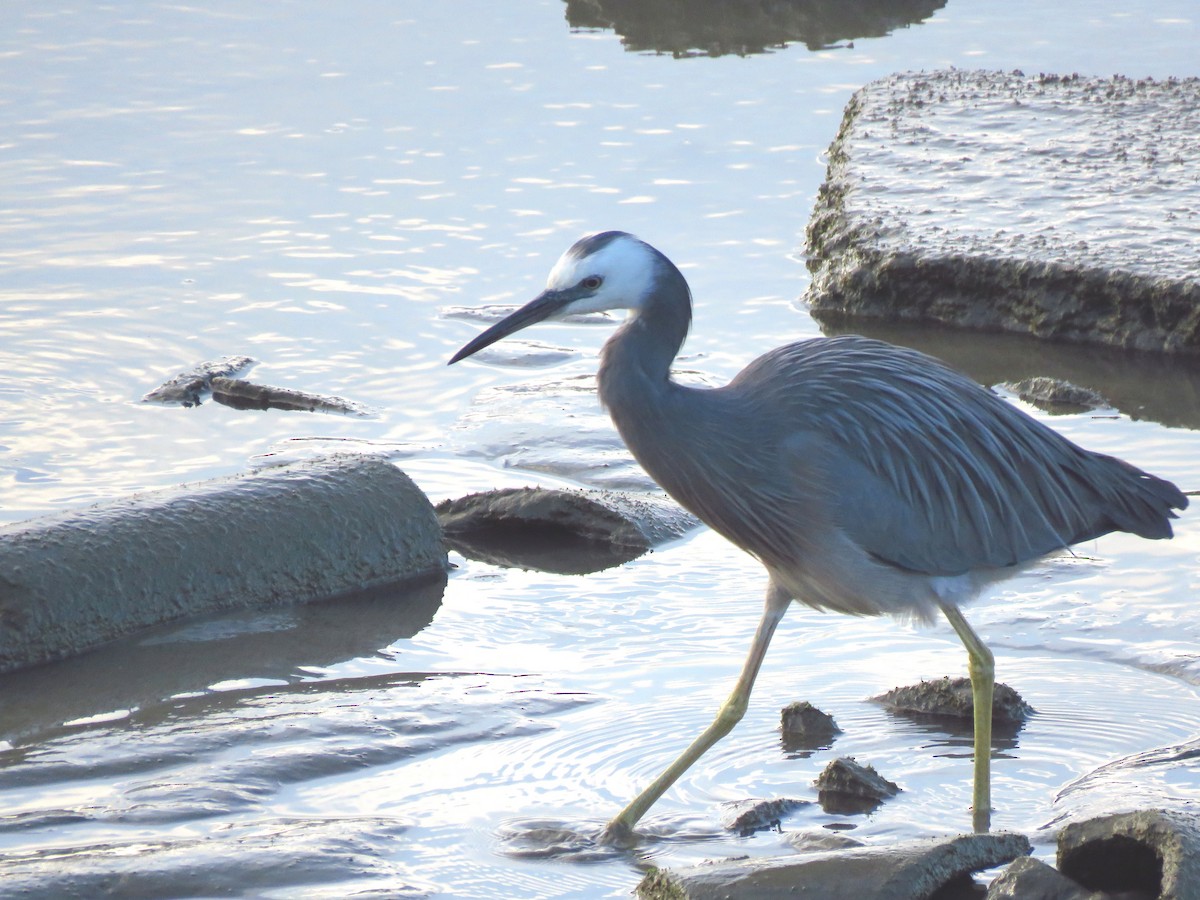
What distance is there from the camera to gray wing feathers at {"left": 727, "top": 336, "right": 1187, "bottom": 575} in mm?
5598

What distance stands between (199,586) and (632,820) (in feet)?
6.86

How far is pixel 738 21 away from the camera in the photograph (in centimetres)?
1633

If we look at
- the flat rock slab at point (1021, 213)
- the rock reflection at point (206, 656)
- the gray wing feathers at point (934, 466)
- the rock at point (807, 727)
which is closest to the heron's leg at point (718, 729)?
the rock at point (807, 727)

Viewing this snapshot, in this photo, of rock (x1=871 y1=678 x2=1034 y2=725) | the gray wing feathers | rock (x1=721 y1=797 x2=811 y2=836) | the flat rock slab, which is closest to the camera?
rock (x1=721 y1=797 x2=811 y2=836)

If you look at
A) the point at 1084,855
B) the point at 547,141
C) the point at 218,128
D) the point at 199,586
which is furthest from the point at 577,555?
the point at 218,128

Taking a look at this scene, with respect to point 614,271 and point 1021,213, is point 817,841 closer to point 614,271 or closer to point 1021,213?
point 614,271

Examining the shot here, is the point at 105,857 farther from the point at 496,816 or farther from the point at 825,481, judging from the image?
the point at 825,481

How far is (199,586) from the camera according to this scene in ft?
21.5

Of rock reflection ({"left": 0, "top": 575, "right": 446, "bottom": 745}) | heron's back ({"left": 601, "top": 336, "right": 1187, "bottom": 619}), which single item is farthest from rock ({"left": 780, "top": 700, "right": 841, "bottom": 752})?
rock reflection ({"left": 0, "top": 575, "right": 446, "bottom": 745})

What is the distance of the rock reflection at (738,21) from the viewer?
15.7 m

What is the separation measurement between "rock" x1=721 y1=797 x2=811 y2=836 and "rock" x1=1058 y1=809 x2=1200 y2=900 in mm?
1030

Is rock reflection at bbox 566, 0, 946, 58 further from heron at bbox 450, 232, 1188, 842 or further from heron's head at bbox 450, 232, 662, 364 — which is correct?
heron's head at bbox 450, 232, 662, 364

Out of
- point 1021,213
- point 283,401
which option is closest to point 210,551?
point 283,401

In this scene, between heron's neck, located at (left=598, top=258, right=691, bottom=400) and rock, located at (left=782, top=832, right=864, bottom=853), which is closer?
rock, located at (left=782, top=832, right=864, bottom=853)
